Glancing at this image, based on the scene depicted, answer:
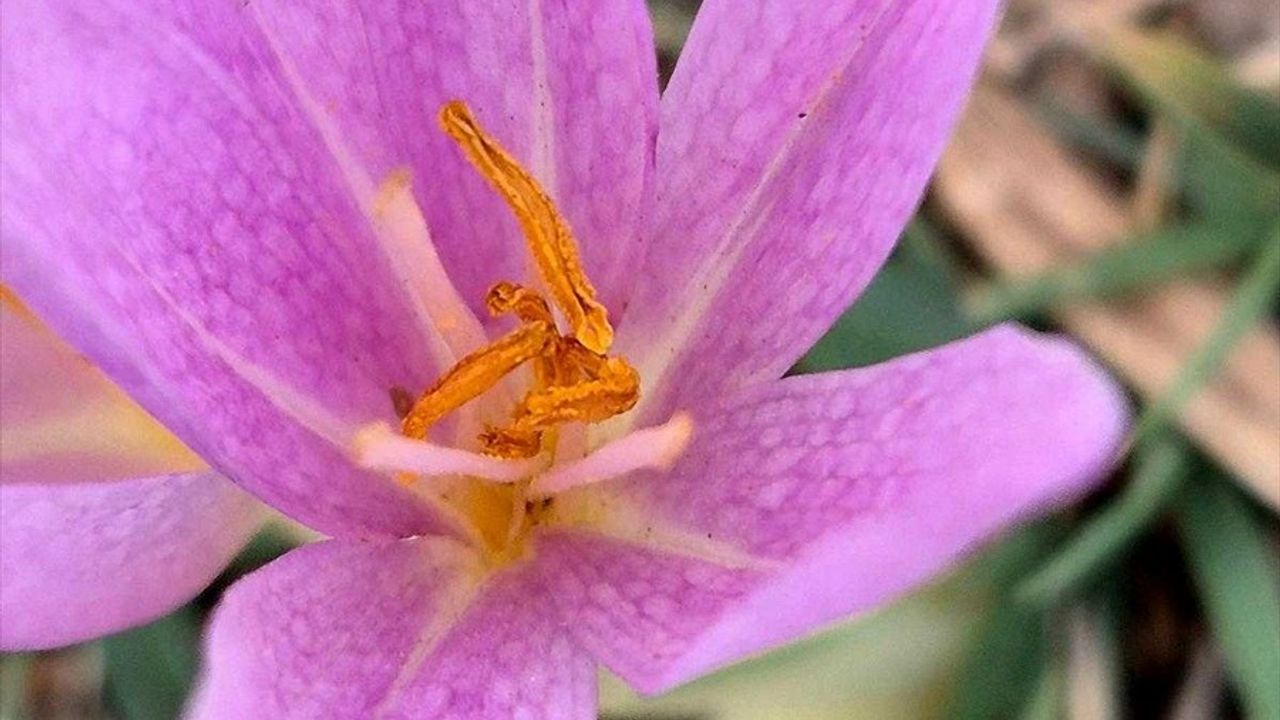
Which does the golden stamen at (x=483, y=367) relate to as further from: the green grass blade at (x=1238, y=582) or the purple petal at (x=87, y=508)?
the green grass blade at (x=1238, y=582)

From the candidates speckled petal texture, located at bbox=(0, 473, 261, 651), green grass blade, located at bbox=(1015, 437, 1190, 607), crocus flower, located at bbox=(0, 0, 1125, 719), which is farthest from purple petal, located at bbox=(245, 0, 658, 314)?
green grass blade, located at bbox=(1015, 437, 1190, 607)

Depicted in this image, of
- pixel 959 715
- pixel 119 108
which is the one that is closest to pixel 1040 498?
pixel 119 108

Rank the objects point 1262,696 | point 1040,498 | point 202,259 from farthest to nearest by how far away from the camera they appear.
Result: point 1262,696 → point 202,259 → point 1040,498

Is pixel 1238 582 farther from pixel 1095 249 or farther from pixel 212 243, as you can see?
pixel 212 243

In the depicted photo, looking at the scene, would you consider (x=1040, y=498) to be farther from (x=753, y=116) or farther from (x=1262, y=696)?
(x=1262, y=696)

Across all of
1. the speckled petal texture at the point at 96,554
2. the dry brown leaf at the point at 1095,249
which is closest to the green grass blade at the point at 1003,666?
the dry brown leaf at the point at 1095,249

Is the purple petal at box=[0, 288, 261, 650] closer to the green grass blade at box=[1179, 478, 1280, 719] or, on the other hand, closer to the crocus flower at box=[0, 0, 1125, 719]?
the crocus flower at box=[0, 0, 1125, 719]

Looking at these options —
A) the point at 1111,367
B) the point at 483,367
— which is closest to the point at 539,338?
the point at 483,367
